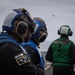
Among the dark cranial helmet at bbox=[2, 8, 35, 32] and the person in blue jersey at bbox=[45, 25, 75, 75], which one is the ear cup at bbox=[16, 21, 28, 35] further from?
the person in blue jersey at bbox=[45, 25, 75, 75]

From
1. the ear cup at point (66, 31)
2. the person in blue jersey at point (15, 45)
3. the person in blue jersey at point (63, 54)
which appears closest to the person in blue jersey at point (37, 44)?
the person in blue jersey at point (15, 45)

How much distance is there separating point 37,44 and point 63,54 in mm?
2906

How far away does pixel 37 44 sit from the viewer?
4.89m

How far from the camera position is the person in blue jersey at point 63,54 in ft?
25.2

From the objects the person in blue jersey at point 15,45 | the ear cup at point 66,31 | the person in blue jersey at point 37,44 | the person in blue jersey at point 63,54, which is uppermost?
the person in blue jersey at point 15,45

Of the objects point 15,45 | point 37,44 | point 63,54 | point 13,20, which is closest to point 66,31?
point 63,54

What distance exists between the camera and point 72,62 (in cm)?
764

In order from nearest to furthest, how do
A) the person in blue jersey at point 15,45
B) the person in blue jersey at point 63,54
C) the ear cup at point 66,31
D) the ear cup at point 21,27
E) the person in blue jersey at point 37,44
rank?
the person in blue jersey at point 15,45
the ear cup at point 21,27
the person in blue jersey at point 37,44
the person in blue jersey at point 63,54
the ear cup at point 66,31

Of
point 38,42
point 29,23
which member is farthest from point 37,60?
point 29,23

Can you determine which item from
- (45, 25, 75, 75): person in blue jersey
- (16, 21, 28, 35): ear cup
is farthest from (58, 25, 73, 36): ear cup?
(16, 21, 28, 35): ear cup

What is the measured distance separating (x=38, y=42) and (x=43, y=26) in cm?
28

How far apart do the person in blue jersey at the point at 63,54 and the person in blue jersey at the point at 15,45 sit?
4152 millimetres

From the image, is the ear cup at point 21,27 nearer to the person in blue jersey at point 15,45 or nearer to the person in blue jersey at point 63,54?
the person in blue jersey at point 15,45

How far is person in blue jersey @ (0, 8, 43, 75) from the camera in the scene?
3.07 meters
